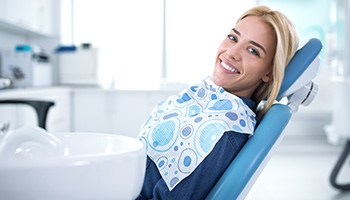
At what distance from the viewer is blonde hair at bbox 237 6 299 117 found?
1090mm

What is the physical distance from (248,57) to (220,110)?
0.18m

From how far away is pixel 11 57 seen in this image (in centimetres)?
328

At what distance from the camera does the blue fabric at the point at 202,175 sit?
0.98 m

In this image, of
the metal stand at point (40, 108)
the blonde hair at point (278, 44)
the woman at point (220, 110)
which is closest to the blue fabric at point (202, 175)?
the woman at point (220, 110)

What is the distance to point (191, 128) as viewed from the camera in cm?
105

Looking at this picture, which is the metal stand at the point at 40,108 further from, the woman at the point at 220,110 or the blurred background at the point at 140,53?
the blurred background at the point at 140,53

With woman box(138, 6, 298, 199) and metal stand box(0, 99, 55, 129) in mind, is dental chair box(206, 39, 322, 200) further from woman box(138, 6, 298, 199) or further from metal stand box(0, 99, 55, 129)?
metal stand box(0, 99, 55, 129)

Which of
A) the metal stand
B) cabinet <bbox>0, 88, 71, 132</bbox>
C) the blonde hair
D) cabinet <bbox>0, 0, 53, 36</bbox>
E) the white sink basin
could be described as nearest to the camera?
the white sink basin

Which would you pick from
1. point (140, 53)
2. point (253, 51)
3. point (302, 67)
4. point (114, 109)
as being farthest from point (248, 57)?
point (140, 53)

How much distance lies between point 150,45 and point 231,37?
315 centimetres

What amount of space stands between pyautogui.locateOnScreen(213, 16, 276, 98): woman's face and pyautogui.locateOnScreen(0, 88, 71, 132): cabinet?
1.59m

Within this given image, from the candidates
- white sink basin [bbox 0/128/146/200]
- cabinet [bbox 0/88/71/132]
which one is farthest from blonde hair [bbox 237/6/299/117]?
cabinet [bbox 0/88/71/132]

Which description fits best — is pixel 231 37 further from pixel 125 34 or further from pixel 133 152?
pixel 125 34

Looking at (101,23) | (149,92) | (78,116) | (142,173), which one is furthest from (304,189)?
(101,23)
